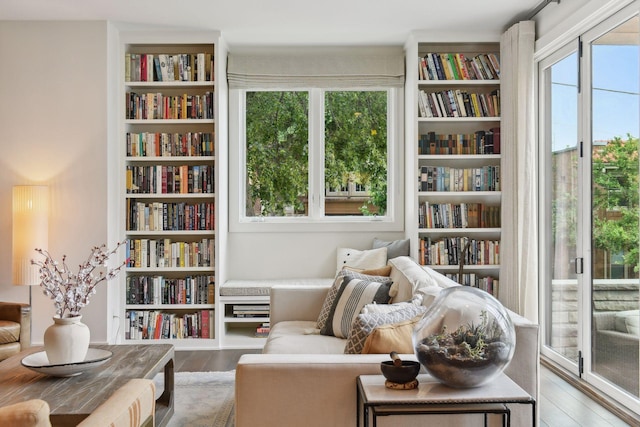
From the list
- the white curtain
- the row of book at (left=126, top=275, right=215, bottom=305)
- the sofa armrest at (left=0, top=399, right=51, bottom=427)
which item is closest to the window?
the row of book at (left=126, top=275, right=215, bottom=305)

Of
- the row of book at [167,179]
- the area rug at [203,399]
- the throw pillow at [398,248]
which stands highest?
the row of book at [167,179]

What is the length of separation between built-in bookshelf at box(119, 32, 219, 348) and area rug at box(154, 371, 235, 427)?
105cm

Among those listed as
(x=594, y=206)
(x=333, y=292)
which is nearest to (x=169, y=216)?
(x=333, y=292)

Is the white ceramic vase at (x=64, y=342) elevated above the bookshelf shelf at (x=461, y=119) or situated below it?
below

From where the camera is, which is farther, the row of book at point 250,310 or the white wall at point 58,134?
the row of book at point 250,310

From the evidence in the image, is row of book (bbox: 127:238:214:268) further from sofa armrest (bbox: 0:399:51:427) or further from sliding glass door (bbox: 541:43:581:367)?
sofa armrest (bbox: 0:399:51:427)

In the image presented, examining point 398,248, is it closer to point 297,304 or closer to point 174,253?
point 297,304

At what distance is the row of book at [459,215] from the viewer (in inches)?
225

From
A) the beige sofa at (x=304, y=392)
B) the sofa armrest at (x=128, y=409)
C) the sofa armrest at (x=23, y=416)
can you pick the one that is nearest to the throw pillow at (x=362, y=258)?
the beige sofa at (x=304, y=392)

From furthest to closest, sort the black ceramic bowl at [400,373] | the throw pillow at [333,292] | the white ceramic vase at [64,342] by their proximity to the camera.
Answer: the throw pillow at [333,292] < the white ceramic vase at [64,342] < the black ceramic bowl at [400,373]

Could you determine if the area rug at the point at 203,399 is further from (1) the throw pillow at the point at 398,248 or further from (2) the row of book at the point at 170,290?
(1) the throw pillow at the point at 398,248

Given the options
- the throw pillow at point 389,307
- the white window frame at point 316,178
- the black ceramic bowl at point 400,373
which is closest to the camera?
the black ceramic bowl at point 400,373

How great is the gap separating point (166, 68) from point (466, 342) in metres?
4.27

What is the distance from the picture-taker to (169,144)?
5.71 meters
